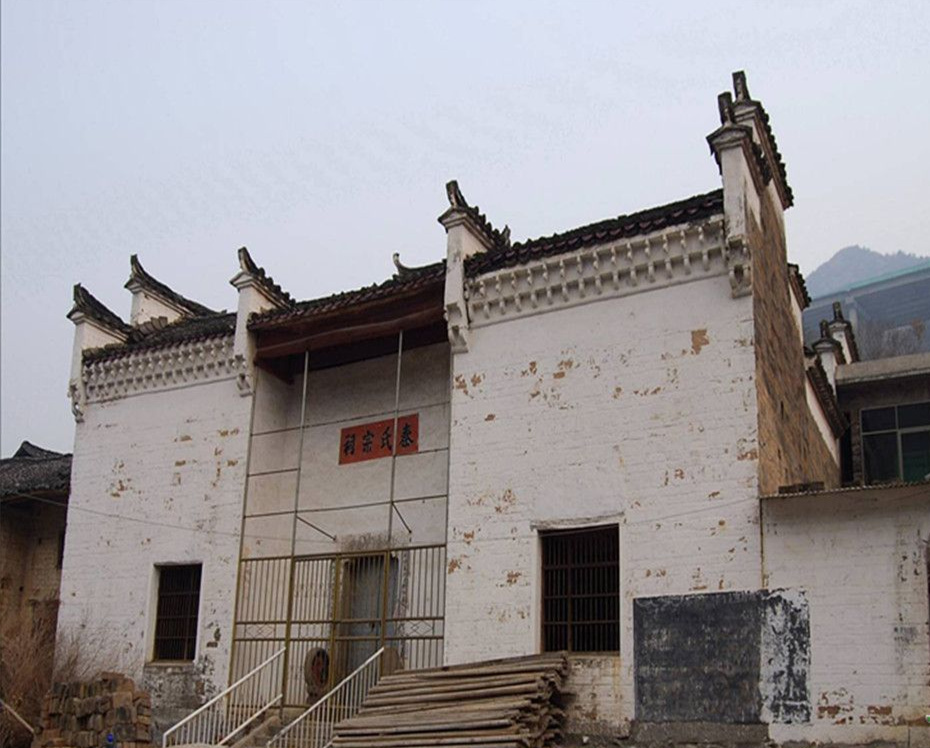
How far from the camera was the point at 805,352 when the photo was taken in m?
20.0

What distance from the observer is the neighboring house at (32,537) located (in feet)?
77.7

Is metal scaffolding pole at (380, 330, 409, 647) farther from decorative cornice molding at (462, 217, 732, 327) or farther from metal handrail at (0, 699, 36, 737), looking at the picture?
metal handrail at (0, 699, 36, 737)

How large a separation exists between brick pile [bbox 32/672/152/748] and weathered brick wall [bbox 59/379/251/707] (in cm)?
171

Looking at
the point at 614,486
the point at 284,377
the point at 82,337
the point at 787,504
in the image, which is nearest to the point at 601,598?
the point at 614,486

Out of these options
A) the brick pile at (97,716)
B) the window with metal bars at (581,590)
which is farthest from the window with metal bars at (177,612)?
the window with metal bars at (581,590)

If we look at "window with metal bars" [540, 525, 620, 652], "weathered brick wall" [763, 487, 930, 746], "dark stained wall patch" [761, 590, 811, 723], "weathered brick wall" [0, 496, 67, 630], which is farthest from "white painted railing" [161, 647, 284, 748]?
"weathered brick wall" [763, 487, 930, 746]

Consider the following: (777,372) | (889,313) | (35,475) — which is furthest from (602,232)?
(889,313)

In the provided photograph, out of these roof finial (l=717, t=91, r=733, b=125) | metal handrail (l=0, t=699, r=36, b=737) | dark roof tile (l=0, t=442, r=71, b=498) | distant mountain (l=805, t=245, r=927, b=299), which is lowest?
metal handrail (l=0, t=699, r=36, b=737)

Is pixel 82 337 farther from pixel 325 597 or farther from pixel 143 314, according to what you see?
pixel 325 597

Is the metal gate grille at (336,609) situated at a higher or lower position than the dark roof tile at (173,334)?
lower

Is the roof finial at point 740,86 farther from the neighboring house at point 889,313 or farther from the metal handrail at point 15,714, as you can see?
the neighboring house at point 889,313

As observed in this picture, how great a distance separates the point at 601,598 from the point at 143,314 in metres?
13.8

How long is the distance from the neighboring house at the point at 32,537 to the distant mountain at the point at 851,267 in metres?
142

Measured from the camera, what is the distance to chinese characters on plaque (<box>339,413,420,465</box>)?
18.9 meters
